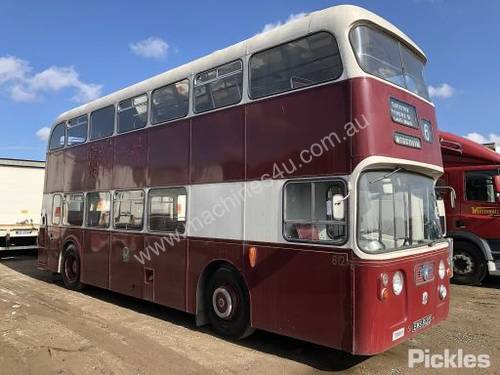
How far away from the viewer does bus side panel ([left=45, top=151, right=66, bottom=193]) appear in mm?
11266

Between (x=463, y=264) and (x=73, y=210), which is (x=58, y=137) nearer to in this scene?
(x=73, y=210)

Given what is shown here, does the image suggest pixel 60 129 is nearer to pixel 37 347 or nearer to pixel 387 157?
pixel 37 347

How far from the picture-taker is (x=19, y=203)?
53.0 ft

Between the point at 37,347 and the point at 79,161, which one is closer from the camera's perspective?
the point at 37,347

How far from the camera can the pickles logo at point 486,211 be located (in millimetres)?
10727

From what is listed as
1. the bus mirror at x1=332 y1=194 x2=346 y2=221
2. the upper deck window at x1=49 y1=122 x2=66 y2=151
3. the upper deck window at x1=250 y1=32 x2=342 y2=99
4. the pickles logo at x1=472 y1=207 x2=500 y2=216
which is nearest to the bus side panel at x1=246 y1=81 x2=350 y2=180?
the upper deck window at x1=250 y1=32 x2=342 y2=99

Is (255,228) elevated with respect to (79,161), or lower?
lower

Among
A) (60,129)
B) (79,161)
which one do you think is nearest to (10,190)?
(60,129)

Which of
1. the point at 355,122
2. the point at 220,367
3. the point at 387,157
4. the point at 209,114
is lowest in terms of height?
the point at 220,367

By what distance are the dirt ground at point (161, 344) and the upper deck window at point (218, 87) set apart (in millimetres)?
3266

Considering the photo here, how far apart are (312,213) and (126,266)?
434 centimetres

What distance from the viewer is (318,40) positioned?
5723 mm

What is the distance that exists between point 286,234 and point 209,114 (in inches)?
89.4

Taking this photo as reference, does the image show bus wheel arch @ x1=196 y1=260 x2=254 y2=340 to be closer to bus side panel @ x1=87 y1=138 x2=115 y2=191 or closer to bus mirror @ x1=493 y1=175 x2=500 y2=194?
bus side panel @ x1=87 y1=138 x2=115 y2=191
